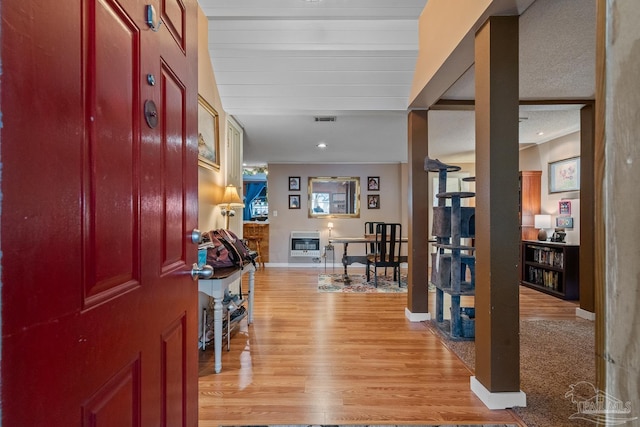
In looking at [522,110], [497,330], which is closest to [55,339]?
[497,330]

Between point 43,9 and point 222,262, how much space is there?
2229 mm

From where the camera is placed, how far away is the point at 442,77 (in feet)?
8.10

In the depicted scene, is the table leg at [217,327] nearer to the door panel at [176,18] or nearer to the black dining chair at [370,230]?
the door panel at [176,18]

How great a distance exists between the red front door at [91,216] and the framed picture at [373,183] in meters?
6.31

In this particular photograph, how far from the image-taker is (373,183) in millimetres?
7117

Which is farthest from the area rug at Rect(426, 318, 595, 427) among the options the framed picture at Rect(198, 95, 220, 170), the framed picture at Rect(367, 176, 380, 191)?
the framed picture at Rect(367, 176, 380, 191)

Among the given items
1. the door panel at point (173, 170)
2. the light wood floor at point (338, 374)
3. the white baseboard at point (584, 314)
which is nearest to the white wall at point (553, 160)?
the white baseboard at point (584, 314)

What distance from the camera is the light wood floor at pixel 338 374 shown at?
1.72 meters

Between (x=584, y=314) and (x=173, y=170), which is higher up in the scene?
(x=173, y=170)

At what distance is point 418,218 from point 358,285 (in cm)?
209

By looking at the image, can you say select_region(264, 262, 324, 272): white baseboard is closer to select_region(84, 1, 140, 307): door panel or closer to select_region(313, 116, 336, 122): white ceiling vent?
select_region(313, 116, 336, 122): white ceiling vent

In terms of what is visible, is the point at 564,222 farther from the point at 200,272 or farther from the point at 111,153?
the point at 111,153

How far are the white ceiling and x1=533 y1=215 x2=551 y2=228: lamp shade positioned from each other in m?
1.62

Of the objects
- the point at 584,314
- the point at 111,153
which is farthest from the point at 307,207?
the point at 111,153
